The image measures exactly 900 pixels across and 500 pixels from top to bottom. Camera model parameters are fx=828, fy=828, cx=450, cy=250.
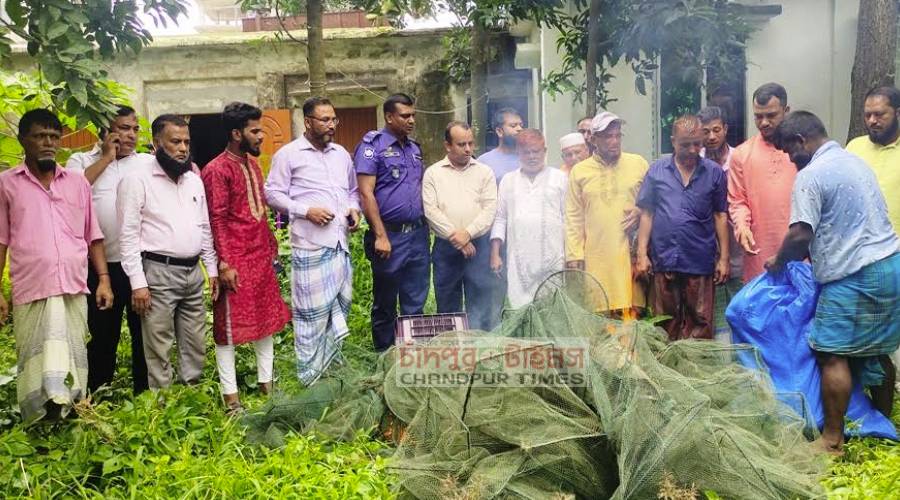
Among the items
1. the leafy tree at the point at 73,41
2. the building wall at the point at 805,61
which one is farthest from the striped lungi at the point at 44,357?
the building wall at the point at 805,61

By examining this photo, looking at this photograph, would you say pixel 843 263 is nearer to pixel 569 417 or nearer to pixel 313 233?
pixel 569 417

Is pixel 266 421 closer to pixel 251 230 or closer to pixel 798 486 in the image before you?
pixel 251 230

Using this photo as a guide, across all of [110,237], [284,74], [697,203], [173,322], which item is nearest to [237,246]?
[173,322]

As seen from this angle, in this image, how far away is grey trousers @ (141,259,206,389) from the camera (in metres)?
5.11

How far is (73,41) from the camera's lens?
13.1 ft

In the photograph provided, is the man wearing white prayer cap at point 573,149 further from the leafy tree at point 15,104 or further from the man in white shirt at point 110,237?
the leafy tree at point 15,104

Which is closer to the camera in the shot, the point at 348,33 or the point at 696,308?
the point at 696,308

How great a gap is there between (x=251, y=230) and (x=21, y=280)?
4.60ft

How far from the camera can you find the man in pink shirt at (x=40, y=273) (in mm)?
4633

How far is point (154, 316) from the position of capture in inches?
201

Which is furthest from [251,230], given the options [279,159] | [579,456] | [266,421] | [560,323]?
[579,456]

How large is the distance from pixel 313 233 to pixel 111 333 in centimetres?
149

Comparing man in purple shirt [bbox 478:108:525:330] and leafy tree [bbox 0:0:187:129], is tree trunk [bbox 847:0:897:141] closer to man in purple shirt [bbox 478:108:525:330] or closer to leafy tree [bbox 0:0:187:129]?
man in purple shirt [bbox 478:108:525:330]

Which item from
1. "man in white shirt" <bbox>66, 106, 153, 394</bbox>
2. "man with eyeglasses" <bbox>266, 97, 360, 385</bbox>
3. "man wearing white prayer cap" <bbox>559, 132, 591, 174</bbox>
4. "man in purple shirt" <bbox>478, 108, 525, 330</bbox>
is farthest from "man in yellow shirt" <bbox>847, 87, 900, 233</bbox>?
"man in white shirt" <bbox>66, 106, 153, 394</bbox>
